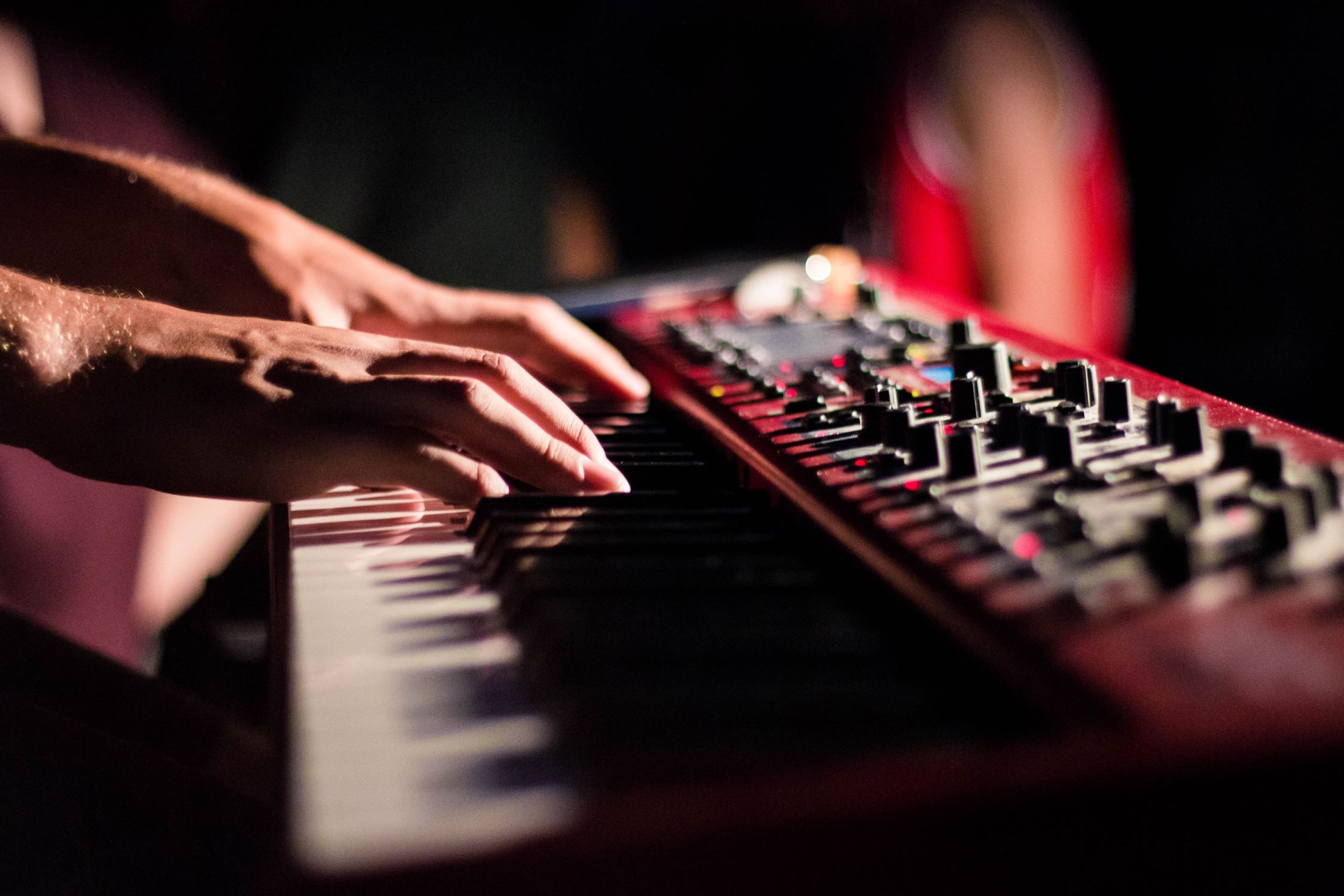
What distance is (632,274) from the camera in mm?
2078

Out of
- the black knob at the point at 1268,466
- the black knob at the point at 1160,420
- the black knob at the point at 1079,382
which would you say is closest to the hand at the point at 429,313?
the black knob at the point at 1079,382

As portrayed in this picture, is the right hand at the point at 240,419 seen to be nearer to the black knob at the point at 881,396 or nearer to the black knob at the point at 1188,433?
the black knob at the point at 881,396

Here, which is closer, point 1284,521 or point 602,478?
point 1284,521

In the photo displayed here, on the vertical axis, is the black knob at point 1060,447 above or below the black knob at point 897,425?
below

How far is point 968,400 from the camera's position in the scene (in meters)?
0.92

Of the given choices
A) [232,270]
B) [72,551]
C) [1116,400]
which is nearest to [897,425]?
[1116,400]

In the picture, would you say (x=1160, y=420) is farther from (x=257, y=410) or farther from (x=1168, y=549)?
(x=257, y=410)

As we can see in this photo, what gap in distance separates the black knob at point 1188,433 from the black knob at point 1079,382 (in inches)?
5.6

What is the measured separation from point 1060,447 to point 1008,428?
0.07 m

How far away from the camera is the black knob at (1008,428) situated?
85 centimetres

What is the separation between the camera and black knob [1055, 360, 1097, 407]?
0.93 metres

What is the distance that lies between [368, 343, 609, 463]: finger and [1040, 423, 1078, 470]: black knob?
398 millimetres

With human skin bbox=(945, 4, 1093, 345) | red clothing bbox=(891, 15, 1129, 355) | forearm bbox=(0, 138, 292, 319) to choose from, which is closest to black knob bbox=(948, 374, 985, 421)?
forearm bbox=(0, 138, 292, 319)

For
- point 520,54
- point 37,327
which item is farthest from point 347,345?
point 520,54
